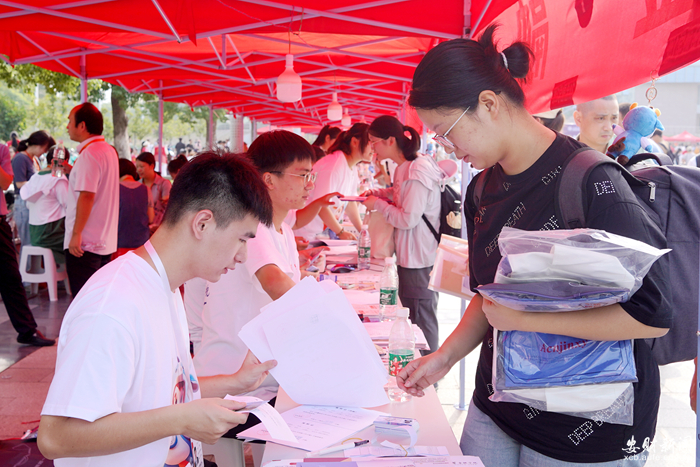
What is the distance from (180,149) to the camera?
25.2m

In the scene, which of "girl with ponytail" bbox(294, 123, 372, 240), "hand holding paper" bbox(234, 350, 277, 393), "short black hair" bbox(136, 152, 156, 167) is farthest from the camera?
"short black hair" bbox(136, 152, 156, 167)

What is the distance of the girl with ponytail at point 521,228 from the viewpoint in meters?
1.12

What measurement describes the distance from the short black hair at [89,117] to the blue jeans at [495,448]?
4105 mm

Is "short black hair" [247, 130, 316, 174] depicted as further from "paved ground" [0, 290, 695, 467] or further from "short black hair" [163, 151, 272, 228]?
"paved ground" [0, 290, 695, 467]

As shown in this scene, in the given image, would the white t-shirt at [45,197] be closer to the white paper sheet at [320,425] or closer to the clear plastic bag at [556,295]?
the white paper sheet at [320,425]

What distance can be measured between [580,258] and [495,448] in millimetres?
638

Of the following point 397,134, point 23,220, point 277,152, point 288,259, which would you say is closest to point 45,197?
point 23,220

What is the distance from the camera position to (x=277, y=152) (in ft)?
7.90

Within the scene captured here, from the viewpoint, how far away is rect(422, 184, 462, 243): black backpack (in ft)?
13.1

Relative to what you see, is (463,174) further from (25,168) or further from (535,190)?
(25,168)

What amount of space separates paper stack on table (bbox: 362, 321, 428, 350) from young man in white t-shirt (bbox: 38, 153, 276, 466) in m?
0.80

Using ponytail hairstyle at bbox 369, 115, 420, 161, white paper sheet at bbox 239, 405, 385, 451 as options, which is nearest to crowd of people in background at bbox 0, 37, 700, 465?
white paper sheet at bbox 239, 405, 385, 451

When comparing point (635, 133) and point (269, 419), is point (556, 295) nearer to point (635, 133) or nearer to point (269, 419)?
point (269, 419)

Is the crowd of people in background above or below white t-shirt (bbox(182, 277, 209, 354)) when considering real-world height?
above
